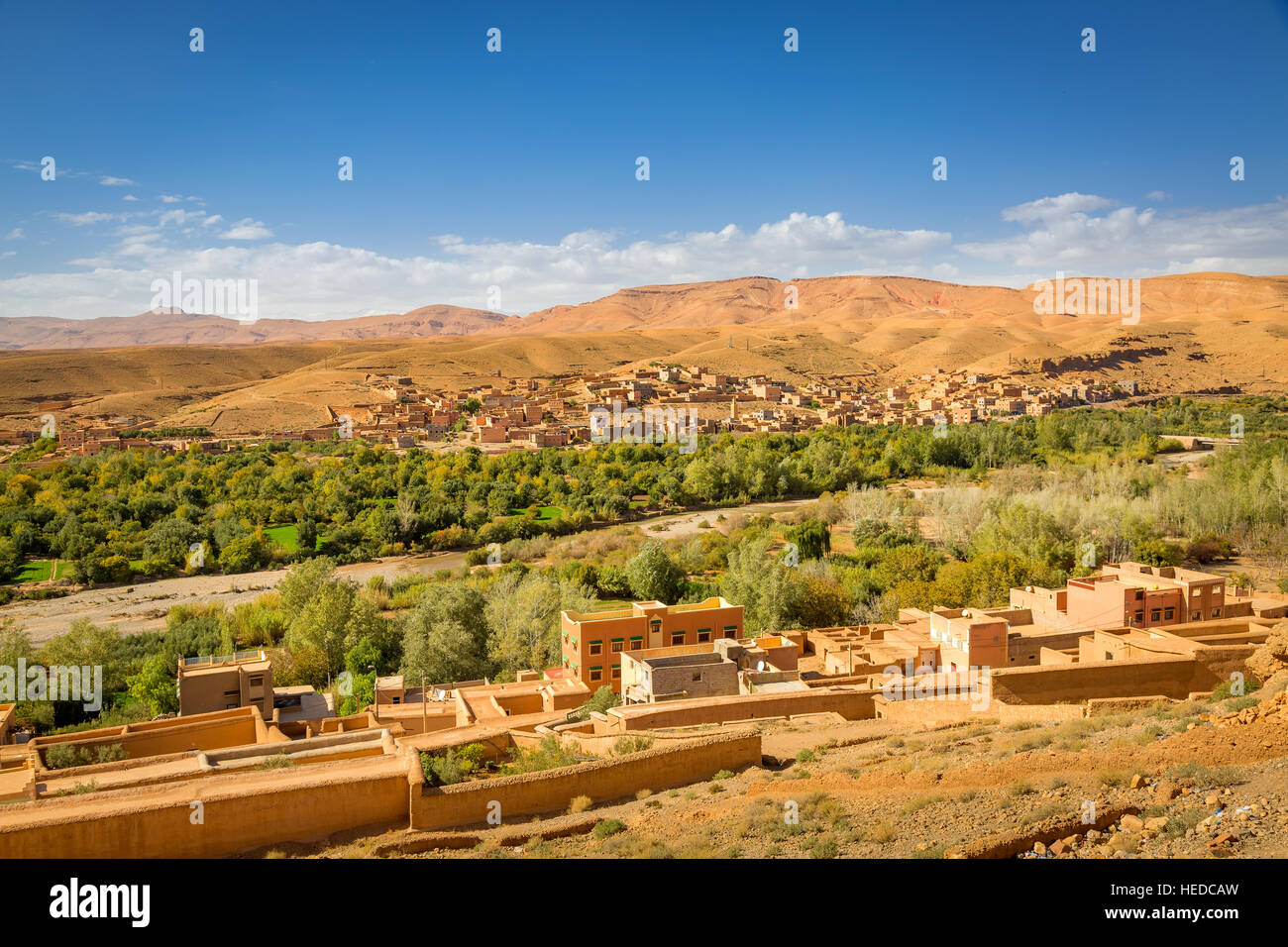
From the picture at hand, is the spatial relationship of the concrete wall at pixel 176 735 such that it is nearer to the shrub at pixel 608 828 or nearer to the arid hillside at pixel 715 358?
the shrub at pixel 608 828

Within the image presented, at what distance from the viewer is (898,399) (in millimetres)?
64188

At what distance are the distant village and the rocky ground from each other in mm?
39979

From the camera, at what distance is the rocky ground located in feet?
15.2

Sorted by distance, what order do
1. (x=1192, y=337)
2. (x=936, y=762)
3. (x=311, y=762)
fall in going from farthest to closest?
(x=1192, y=337) < (x=311, y=762) < (x=936, y=762)

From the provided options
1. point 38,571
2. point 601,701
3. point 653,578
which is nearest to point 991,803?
point 601,701

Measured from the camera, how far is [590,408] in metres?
57.2

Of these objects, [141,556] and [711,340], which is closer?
[141,556]

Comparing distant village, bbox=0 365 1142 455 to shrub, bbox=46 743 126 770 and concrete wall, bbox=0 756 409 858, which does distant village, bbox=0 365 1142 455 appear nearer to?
shrub, bbox=46 743 126 770

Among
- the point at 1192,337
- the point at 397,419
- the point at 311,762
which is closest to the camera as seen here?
the point at 311,762

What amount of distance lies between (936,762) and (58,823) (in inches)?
256

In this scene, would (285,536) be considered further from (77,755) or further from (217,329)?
(217,329)
